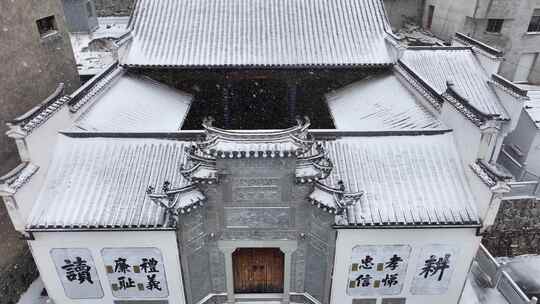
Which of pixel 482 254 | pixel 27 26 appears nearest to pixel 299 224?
pixel 482 254

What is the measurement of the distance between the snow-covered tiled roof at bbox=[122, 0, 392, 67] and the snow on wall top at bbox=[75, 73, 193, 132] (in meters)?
1.42

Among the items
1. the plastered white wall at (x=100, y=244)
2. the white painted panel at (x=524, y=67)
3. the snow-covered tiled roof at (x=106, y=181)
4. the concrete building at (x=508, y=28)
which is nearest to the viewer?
the snow-covered tiled roof at (x=106, y=181)

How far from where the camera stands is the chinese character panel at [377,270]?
15.5 m

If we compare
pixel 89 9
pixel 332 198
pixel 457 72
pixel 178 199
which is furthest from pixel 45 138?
pixel 89 9

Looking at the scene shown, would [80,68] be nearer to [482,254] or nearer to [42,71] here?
[42,71]

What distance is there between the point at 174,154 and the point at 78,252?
5.21 m

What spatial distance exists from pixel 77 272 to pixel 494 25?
124 feet

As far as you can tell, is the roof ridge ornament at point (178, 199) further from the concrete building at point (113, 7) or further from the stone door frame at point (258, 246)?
the concrete building at point (113, 7)

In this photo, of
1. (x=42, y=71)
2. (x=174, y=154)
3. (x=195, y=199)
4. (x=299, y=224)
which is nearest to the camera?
(x=195, y=199)

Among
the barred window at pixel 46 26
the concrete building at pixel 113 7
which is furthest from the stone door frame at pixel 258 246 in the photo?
the concrete building at pixel 113 7

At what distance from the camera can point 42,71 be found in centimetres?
1938

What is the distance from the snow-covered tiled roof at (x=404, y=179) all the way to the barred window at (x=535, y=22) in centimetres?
2596

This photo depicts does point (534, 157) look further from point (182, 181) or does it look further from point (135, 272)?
point (135, 272)

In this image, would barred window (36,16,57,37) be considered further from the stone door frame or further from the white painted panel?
the white painted panel
